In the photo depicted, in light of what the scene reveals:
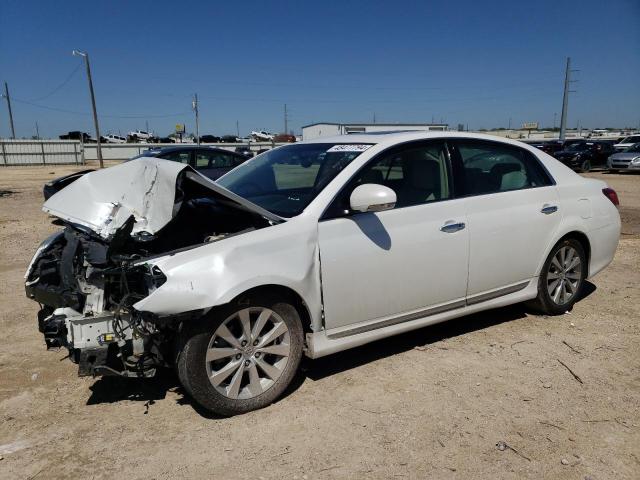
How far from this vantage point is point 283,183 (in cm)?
414

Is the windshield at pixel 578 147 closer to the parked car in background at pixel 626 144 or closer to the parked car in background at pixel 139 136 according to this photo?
the parked car in background at pixel 626 144

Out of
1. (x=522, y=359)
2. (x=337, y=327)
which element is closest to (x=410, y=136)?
(x=337, y=327)

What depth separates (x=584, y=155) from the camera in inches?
1019

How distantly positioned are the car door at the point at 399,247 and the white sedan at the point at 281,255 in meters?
0.01

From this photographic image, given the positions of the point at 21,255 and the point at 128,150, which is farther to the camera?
the point at 128,150

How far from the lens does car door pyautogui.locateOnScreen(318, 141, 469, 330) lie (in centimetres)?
337

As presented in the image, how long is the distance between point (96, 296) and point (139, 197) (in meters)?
0.67

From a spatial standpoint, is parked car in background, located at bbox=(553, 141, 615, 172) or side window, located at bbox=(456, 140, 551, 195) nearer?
side window, located at bbox=(456, 140, 551, 195)

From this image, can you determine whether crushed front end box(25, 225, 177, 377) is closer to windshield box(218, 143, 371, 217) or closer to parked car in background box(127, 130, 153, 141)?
windshield box(218, 143, 371, 217)

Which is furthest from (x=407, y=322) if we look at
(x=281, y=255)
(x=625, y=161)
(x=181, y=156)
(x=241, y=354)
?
(x=625, y=161)

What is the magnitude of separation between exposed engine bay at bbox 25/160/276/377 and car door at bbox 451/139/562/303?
1725mm

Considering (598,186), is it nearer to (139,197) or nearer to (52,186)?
(139,197)

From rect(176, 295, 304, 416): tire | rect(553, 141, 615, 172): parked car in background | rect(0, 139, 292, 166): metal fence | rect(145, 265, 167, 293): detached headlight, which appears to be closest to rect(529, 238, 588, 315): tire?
rect(176, 295, 304, 416): tire

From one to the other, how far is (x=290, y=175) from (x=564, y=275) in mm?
→ 2698
